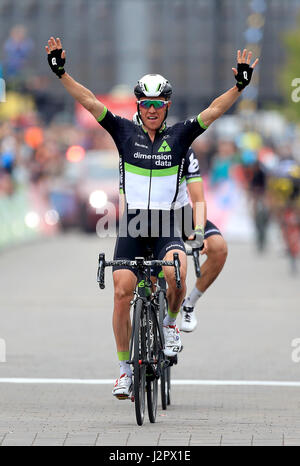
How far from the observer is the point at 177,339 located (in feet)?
29.4

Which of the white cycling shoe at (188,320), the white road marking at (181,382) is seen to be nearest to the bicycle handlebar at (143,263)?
the white cycling shoe at (188,320)

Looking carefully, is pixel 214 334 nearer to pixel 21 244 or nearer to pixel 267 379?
pixel 267 379

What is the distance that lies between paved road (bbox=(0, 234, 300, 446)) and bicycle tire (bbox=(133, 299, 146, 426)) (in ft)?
0.42

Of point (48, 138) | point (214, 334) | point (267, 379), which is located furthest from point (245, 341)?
point (48, 138)

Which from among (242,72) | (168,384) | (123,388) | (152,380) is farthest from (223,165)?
(123,388)

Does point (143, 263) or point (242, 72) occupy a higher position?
point (242, 72)

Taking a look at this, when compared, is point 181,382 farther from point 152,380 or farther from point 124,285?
point 124,285

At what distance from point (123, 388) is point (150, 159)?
1.44 meters

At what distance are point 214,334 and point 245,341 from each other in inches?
23.4

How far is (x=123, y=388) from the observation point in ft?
26.7

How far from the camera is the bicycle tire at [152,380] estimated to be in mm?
8117

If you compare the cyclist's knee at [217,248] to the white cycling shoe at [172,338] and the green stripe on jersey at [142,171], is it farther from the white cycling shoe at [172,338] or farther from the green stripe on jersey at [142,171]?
the green stripe on jersey at [142,171]

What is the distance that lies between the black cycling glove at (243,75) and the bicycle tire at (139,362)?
4.99 ft

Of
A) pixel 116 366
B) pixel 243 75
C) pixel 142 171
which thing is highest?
pixel 243 75
